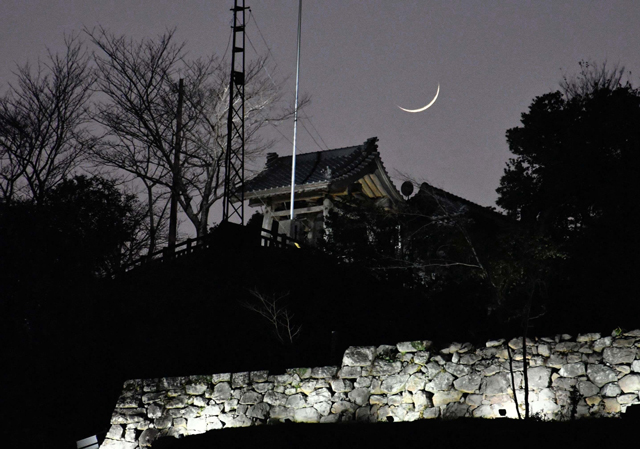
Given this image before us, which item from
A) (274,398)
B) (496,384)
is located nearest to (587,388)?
(496,384)

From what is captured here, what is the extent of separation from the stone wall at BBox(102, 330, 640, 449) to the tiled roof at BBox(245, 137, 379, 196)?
1102 centimetres

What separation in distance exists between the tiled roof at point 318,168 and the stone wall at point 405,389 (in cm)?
1102

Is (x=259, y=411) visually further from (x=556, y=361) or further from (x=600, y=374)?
(x=600, y=374)

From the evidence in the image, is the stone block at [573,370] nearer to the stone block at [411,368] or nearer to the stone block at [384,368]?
the stone block at [411,368]

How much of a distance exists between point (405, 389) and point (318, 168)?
1433 cm

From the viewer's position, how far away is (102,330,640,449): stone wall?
9.74 metres

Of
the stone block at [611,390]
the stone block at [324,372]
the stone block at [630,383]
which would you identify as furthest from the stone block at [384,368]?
the stone block at [630,383]

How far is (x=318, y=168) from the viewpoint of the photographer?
79.4ft

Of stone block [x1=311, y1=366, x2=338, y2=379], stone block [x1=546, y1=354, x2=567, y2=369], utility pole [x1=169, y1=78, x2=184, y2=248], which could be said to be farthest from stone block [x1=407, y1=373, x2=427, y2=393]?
utility pole [x1=169, y1=78, x2=184, y2=248]

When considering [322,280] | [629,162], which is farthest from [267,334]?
[629,162]

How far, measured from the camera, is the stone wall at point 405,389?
974 cm

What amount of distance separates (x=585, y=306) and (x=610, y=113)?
15.5 feet

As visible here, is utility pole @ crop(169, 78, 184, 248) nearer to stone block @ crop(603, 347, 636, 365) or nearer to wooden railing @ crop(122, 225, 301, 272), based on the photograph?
wooden railing @ crop(122, 225, 301, 272)

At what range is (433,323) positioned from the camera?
1491 cm
